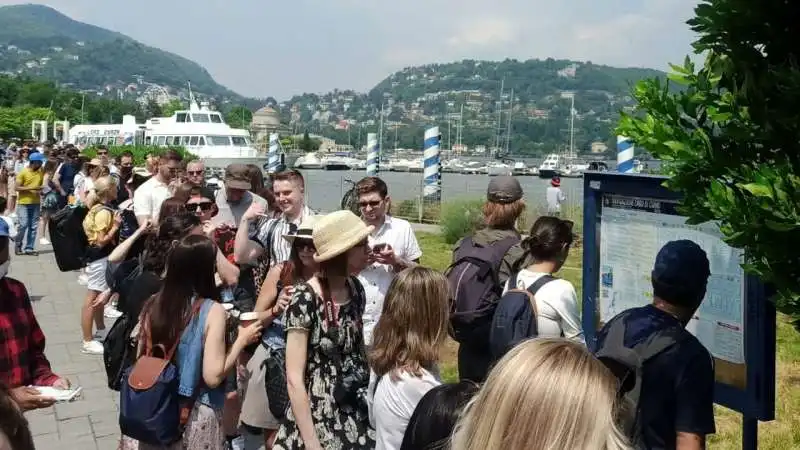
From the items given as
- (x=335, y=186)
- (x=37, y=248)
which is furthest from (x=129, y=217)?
(x=335, y=186)

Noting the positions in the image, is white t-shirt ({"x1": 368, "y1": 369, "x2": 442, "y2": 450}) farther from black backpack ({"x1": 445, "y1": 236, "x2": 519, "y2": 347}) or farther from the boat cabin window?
the boat cabin window

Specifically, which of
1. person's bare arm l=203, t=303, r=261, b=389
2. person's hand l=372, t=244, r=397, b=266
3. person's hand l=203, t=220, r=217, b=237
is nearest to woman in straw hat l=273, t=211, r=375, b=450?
person's bare arm l=203, t=303, r=261, b=389

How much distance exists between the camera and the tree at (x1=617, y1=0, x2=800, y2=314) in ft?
6.85

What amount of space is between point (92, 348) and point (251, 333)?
16.3ft

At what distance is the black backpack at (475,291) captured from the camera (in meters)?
4.43

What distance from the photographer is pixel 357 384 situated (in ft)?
11.7

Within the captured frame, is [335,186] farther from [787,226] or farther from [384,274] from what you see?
[787,226]

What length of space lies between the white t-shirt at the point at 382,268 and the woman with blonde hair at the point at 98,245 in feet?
14.0

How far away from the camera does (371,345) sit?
348cm

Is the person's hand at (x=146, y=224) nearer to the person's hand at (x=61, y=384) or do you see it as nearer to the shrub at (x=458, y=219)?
the person's hand at (x=61, y=384)

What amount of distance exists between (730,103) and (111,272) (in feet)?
19.4

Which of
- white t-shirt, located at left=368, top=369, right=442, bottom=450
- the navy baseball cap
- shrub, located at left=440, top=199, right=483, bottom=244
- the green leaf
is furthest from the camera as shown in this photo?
shrub, located at left=440, top=199, right=483, bottom=244

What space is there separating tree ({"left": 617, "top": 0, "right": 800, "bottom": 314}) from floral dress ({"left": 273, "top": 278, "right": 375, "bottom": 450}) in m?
1.61

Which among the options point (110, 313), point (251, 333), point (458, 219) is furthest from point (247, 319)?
point (458, 219)
